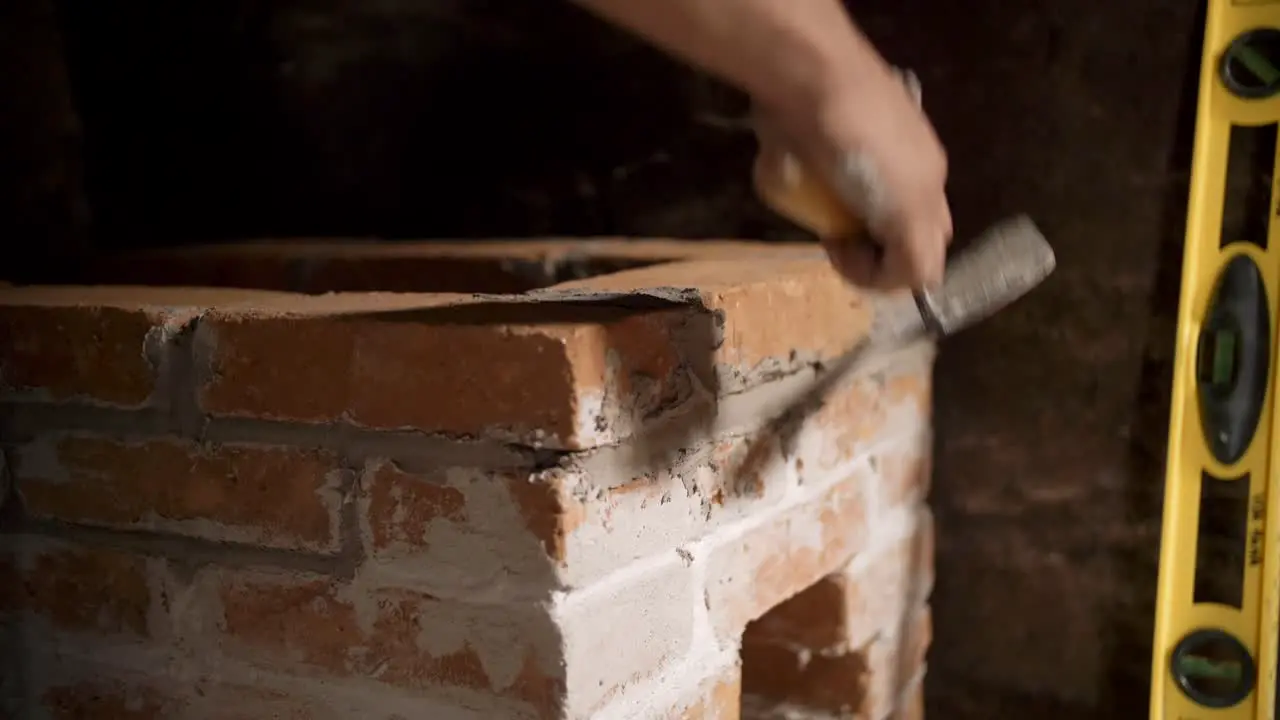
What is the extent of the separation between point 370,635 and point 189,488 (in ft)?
0.54

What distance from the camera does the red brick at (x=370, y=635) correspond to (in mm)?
701

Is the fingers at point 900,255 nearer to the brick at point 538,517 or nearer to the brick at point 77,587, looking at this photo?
the brick at point 538,517

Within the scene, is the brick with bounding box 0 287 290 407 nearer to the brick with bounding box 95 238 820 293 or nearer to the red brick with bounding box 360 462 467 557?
the red brick with bounding box 360 462 467 557

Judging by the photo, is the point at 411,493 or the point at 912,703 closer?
the point at 411,493

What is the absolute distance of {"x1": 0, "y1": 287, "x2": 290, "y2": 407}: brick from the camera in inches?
30.9

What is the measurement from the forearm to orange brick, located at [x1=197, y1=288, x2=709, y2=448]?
0.17 meters

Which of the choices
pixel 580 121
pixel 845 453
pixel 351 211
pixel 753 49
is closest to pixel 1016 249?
pixel 845 453

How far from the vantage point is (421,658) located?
2.42 ft

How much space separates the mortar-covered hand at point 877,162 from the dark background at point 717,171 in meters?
0.47

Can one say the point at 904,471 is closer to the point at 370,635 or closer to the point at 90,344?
the point at 370,635

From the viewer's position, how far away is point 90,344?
2.65 feet

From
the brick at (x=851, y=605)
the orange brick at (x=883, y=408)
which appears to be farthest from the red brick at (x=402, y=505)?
the brick at (x=851, y=605)

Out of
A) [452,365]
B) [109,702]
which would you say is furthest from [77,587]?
[452,365]

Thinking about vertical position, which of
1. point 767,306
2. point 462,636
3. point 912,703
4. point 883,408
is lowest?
point 912,703
